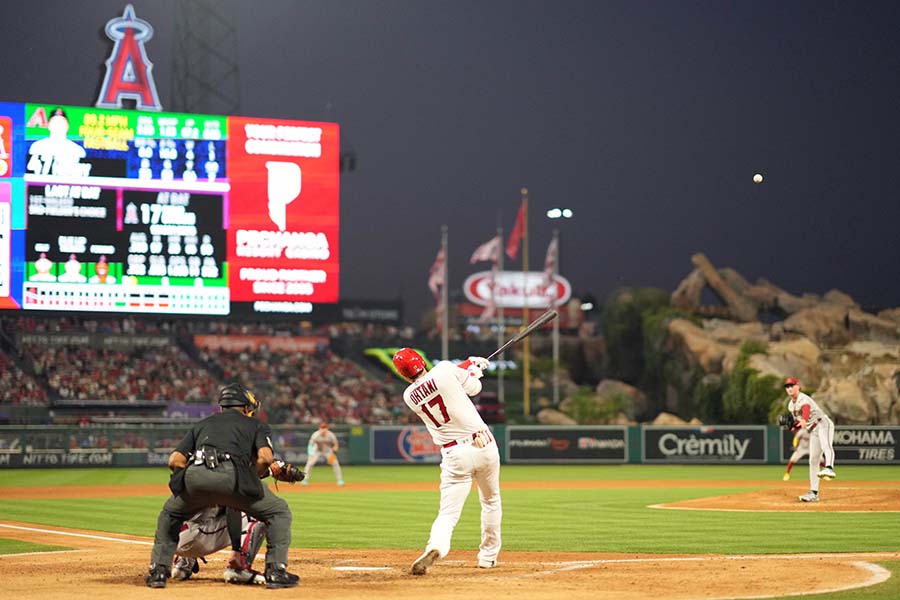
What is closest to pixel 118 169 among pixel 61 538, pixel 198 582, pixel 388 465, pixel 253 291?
pixel 253 291

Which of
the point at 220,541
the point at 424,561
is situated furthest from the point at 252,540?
the point at 424,561

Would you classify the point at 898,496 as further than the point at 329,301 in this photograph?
No

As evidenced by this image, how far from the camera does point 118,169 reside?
3297 centimetres

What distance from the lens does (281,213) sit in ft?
111

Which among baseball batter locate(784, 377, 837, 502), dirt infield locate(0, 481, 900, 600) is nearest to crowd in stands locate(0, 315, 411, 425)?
baseball batter locate(784, 377, 837, 502)

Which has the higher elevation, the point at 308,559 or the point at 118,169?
the point at 118,169

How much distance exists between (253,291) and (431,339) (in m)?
36.1

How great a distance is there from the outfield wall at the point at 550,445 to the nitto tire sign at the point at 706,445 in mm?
34

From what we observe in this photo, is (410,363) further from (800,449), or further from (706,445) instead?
(706,445)

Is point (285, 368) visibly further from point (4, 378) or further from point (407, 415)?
point (4, 378)

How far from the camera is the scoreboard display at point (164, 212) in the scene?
3192 centimetres

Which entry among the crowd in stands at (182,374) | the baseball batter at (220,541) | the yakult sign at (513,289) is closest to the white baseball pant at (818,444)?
the baseball batter at (220,541)

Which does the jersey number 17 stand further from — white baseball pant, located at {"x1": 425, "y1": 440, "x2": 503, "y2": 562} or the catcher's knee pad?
the catcher's knee pad

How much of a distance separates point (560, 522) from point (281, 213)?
741 inches
